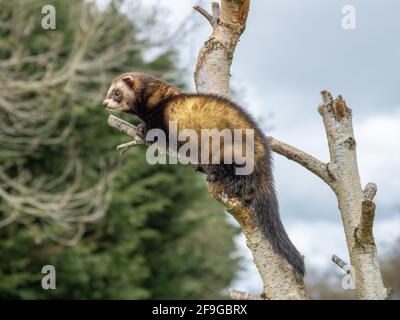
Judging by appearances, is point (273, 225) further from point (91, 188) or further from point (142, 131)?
point (91, 188)

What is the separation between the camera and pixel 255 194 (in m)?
5.00

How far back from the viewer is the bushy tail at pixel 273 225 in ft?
14.7

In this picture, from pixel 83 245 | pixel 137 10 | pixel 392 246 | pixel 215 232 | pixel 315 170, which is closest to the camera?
pixel 315 170

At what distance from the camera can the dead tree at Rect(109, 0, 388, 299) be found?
429 centimetres

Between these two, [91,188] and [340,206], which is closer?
[340,206]

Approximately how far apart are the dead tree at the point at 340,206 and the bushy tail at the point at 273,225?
0.13 ft

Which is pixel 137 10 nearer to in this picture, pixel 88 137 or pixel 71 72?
pixel 71 72

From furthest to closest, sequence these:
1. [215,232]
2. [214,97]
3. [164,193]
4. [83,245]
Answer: [215,232] < [164,193] < [83,245] < [214,97]

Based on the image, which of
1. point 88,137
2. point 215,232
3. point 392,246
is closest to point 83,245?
point 88,137

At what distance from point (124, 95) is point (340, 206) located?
327cm

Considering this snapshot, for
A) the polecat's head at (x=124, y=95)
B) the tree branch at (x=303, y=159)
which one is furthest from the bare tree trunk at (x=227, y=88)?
the polecat's head at (x=124, y=95)

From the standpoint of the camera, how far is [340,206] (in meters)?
4.64

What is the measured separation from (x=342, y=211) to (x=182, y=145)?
5.26 feet

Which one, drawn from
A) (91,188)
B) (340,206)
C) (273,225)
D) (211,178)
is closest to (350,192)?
(340,206)
